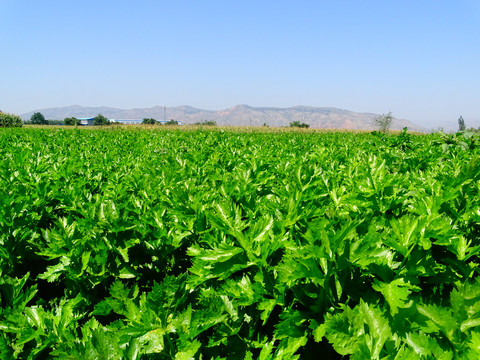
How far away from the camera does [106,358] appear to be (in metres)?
1.12

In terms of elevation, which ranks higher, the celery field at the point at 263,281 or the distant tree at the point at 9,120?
the distant tree at the point at 9,120

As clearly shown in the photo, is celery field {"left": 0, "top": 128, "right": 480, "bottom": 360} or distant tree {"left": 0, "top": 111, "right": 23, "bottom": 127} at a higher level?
distant tree {"left": 0, "top": 111, "right": 23, "bottom": 127}

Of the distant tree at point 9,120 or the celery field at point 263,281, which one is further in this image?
the distant tree at point 9,120

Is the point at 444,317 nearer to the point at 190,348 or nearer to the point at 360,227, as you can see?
the point at 360,227

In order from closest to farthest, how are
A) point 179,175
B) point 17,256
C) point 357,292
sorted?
point 357,292 < point 17,256 < point 179,175

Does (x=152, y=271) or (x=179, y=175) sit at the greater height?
(x=179, y=175)

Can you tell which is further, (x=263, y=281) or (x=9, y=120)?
(x=9, y=120)

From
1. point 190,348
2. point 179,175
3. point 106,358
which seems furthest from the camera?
point 179,175

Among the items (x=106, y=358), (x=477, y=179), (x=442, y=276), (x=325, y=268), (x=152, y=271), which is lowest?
(x=152, y=271)

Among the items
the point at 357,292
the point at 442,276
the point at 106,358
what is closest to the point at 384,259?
the point at 357,292

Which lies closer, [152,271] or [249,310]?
[249,310]

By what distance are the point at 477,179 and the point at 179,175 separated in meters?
2.89

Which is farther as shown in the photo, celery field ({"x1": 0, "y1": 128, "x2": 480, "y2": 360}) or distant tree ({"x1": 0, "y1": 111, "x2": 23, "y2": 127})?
distant tree ({"x1": 0, "y1": 111, "x2": 23, "y2": 127})

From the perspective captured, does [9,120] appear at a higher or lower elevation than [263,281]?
higher
